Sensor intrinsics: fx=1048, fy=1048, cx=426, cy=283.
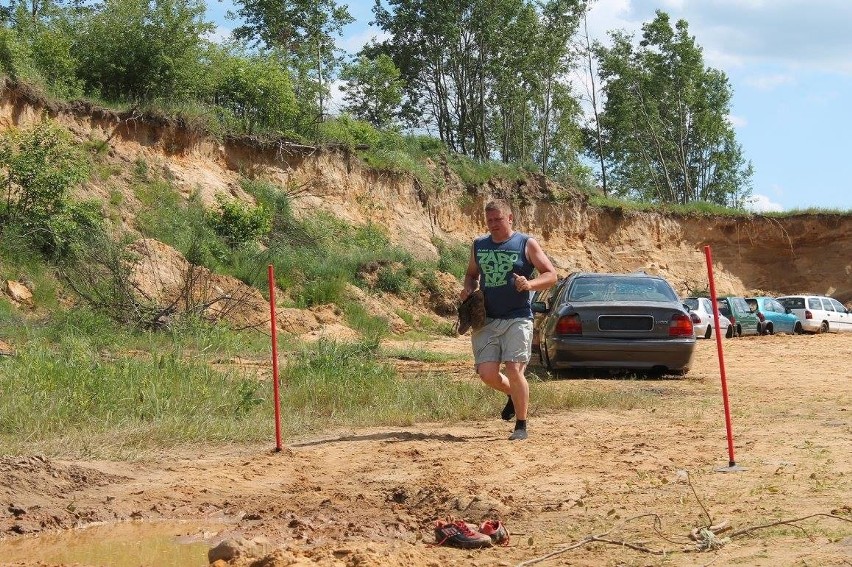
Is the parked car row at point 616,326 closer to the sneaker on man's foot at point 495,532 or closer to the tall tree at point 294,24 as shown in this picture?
the sneaker on man's foot at point 495,532

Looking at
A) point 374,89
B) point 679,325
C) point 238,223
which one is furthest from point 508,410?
point 374,89

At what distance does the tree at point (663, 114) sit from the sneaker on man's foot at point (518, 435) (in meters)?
49.5

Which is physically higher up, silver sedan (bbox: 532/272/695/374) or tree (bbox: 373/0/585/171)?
tree (bbox: 373/0/585/171)

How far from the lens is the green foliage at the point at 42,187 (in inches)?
827

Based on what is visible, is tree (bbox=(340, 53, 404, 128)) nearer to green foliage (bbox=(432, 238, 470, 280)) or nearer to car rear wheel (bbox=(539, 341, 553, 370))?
green foliage (bbox=(432, 238, 470, 280))

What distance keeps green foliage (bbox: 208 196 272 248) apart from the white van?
58.2ft

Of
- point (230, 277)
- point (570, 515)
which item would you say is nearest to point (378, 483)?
point (570, 515)

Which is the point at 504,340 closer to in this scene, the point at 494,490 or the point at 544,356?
the point at 494,490

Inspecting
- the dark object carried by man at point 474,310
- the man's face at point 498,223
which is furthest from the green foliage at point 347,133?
the dark object carried by man at point 474,310

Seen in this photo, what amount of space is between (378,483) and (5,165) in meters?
17.2

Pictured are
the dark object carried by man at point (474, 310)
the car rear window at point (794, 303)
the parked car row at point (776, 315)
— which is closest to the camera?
the dark object carried by man at point (474, 310)

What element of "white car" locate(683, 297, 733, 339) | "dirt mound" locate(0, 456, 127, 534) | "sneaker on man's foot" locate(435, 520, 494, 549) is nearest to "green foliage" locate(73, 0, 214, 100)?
"white car" locate(683, 297, 733, 339)

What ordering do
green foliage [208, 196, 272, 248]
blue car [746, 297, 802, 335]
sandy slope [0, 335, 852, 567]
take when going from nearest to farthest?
1. sandy slope [0, 335, 852, 567]
2. green foliage [208, 196, 272, 248]
3. blue car [746, 297, 802, 335]

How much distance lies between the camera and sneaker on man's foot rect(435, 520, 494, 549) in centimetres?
520
